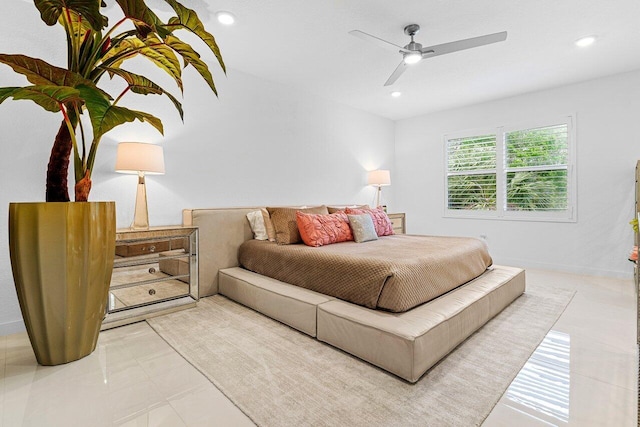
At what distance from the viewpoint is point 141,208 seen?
2.78m

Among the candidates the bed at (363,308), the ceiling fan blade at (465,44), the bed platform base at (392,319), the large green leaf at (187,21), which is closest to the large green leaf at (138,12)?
the large green leaf at (187,21)

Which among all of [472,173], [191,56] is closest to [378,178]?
[472,173]

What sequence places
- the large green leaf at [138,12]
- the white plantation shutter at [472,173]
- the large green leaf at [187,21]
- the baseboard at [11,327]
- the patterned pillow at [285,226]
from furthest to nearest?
the white plantation shutter at [472,173] < the patterned pillow at [285,226] < the baseboard at [11,327] < the large green leaf at [187,21] < the large green leaf at [138,12]

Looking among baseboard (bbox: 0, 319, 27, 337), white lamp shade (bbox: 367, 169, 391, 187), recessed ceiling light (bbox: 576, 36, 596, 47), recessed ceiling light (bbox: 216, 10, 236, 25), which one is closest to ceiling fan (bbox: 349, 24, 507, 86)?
recessed ceiling light (bbox: 216, 10, 236, 25)

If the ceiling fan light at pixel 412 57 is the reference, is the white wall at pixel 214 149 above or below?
below

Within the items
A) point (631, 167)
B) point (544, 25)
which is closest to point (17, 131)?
point (544, 25)

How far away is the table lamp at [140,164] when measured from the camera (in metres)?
2.59

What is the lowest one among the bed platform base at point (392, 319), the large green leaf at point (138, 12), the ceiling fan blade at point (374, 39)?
the bed platform base at point (392, 319)

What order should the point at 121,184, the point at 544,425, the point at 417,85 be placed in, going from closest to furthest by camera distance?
1. the point at 544,425
2. the point at 121,184
3. the point at 417,85

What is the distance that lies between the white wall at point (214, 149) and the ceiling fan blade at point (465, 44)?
211 cm

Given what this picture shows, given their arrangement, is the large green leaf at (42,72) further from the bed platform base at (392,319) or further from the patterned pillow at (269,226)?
the patterned pillow at (269,226)

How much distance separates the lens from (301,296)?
2350 millimetres

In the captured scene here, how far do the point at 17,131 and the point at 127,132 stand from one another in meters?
0.75

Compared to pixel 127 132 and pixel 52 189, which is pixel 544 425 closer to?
pixel 52 189
